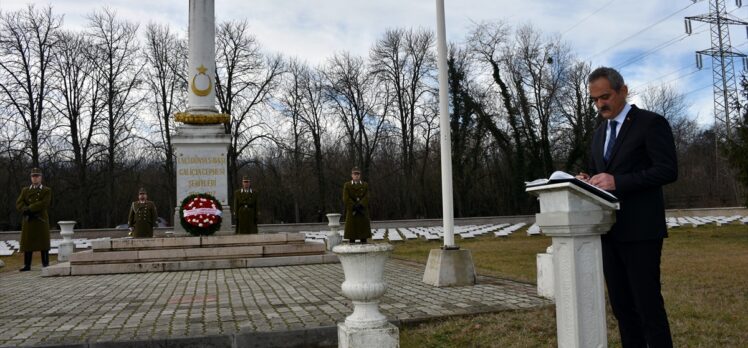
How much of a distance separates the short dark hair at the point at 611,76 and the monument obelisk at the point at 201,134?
13.2 metres

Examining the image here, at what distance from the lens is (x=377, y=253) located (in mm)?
4215

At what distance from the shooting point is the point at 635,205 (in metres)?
3.30

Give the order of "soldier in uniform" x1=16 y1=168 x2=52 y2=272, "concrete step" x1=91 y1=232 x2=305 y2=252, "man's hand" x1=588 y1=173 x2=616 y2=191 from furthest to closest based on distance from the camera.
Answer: "soldier in uniform" x1=16 y1=168 x2=52 y2=272
"concrete step" x1=91 y1=232 x2=305 y2=252
"man's hand" x1=588 y1=173 x2=616 y2=191

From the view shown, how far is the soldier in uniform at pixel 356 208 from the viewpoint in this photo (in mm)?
15789

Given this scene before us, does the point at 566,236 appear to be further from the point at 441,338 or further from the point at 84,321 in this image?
the point at 84,321

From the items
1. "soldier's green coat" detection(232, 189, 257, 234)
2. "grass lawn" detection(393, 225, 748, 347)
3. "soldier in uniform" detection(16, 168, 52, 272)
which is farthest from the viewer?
"soldier's green coat" detection(232, 189, 257, 234)

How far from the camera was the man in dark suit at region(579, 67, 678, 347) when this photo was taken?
3209 millimetres

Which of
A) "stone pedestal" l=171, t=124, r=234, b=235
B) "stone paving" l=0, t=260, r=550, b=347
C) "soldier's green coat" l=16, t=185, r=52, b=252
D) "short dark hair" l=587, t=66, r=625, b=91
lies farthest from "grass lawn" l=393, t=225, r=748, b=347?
"soldier's green coat" l=16, t=185, r=52, b=252

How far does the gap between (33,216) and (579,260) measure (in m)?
13.5

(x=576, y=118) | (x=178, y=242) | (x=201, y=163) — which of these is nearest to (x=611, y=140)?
(x=178, y=242)

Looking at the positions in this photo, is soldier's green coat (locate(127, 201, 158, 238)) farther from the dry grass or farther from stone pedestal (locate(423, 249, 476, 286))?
the dry grass

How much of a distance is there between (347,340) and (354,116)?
37549mm

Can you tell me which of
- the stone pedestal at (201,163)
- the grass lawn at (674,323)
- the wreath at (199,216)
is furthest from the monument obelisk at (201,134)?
the grass lawn at (674,323)

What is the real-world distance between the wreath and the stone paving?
317 centimetres
